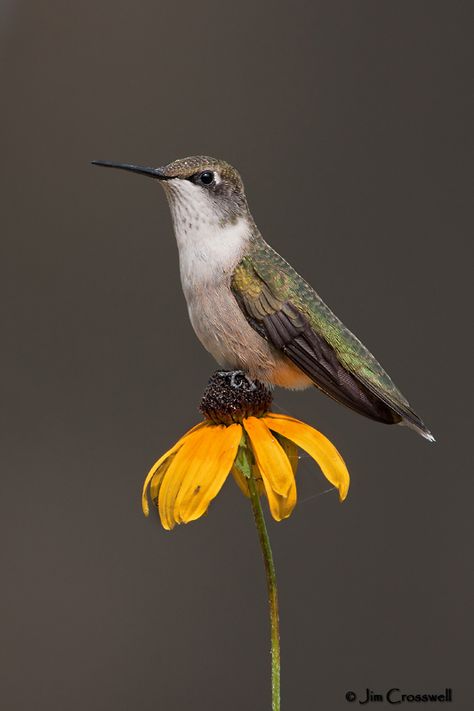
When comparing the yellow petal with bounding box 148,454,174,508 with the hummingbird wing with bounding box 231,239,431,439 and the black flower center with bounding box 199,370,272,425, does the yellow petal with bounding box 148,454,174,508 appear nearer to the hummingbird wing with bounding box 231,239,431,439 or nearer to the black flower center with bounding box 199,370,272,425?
the black flower center with bounding box 199,370,272,425

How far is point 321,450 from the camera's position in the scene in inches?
27.4

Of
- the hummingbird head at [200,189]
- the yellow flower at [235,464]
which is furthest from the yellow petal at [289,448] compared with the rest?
the hummingbird head at [200,189]

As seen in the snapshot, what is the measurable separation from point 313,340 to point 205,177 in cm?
21

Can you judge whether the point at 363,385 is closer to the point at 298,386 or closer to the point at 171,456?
the point at 298,386

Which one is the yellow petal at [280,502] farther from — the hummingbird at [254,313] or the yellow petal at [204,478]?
the hummingbird at [254,313]

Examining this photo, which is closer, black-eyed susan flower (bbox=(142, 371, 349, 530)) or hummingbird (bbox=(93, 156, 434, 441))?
black-eyed susan flower (bbox=(142, 371, 349, 530))

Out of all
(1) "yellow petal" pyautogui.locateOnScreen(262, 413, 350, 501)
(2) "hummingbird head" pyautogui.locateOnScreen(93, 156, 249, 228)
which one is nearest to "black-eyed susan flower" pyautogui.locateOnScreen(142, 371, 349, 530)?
(1) "yellow petal" pyautogui.locateOnScreen(262, 413, 350, 501)

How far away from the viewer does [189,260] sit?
0.82m

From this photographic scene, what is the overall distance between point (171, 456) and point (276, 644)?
0.81 ft

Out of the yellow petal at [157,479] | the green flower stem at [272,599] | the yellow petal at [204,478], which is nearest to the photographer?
the green flower stem at [272,599]

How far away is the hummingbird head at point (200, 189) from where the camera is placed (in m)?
0.80

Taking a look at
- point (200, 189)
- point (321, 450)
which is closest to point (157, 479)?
point (321, 450)

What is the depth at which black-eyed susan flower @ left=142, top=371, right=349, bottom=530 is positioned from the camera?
659 millimetres

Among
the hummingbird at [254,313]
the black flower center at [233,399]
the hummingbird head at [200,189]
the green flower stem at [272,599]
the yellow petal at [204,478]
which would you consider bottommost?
the green flower stem at [272,599]
